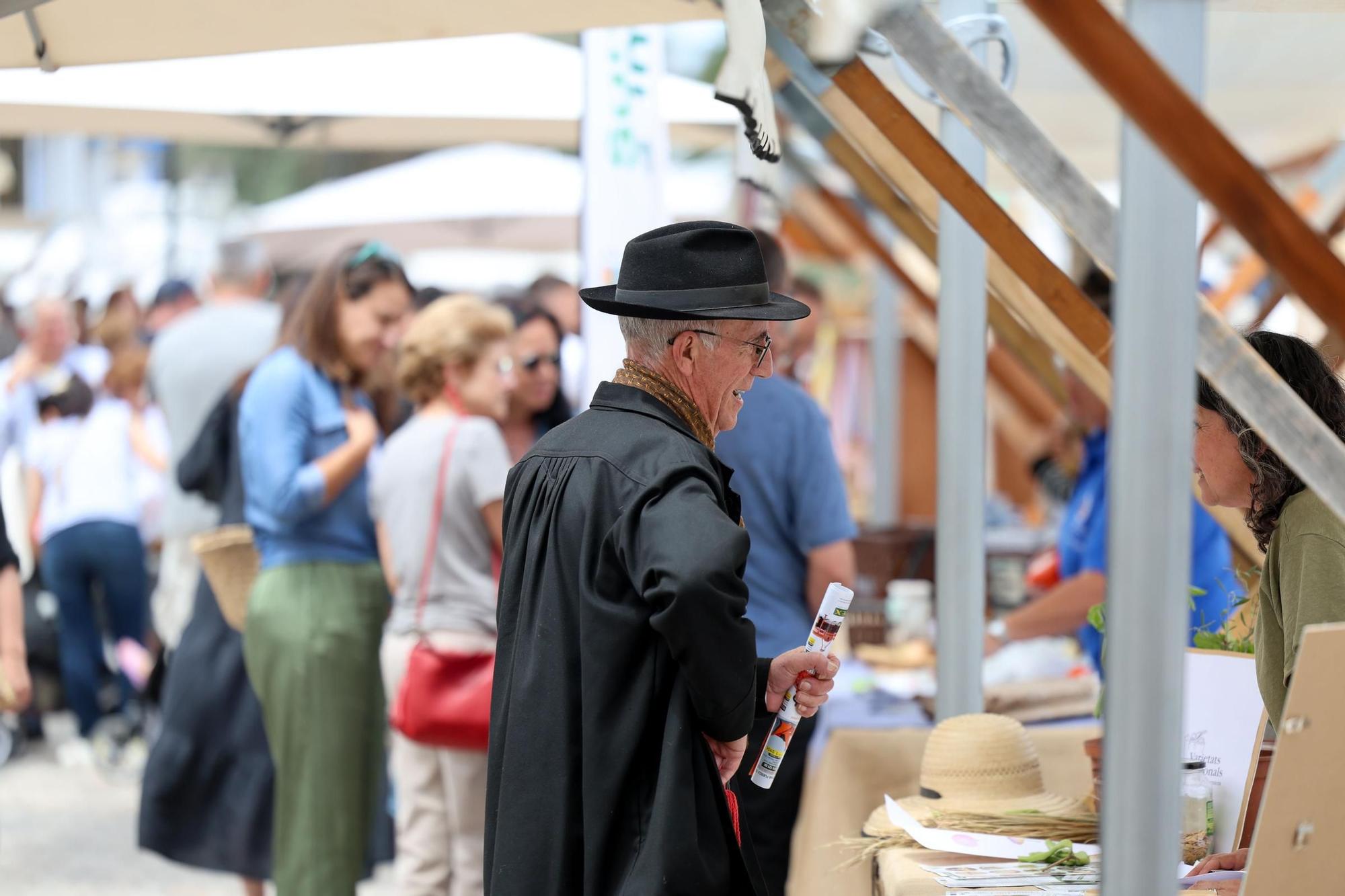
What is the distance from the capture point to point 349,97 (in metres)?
5.17

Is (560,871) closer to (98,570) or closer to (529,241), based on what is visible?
(98,570)

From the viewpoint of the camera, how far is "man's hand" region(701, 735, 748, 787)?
6.52 feet

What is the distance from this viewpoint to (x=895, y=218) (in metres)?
3.97

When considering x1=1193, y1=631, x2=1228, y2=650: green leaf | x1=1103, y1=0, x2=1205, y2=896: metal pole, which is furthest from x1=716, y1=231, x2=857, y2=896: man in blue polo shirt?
x1=1103, y1=0, x2=1205, y2=896: metal pole

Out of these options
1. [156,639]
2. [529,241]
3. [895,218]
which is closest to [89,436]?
[156,639]

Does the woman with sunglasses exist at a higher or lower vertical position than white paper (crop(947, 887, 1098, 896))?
higher

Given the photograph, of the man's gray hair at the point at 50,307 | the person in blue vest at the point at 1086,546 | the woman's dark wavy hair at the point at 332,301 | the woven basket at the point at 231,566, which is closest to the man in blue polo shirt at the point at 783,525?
the person in blue vest at the point at 1086,546

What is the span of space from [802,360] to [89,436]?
136 inches

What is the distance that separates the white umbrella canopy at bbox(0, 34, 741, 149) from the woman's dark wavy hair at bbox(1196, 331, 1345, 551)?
2.91 metres

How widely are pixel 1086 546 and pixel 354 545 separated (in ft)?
6.47

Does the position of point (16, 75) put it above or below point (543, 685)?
above

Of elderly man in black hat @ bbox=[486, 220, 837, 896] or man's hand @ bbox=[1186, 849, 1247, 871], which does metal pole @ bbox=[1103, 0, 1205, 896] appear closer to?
elderly man in black hat @ bbox=[486, 220, 837, 896]

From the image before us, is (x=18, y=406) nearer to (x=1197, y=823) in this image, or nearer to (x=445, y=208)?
(x=445, y=208)

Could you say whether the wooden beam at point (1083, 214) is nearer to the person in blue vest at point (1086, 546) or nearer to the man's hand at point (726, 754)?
the man's hand at point (726, 754)
